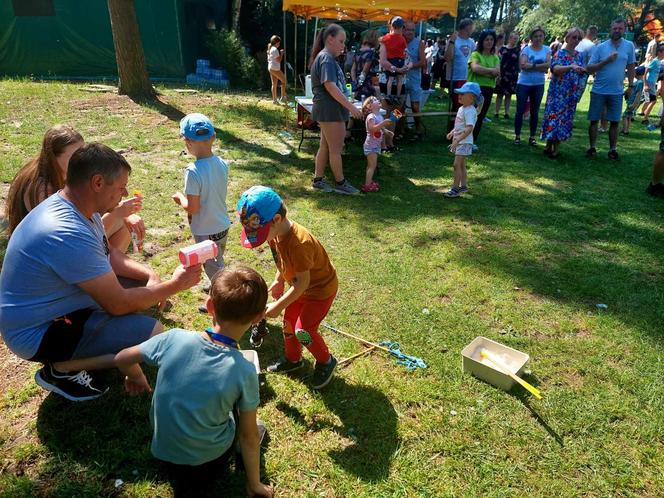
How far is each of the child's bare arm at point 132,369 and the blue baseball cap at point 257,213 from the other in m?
0.75

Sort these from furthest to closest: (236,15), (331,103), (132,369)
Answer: (236,15) → (331,103) → (132,369)

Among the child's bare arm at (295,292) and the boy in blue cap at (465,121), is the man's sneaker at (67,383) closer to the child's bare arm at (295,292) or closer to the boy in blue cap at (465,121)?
the child's bare arm at (295,292)

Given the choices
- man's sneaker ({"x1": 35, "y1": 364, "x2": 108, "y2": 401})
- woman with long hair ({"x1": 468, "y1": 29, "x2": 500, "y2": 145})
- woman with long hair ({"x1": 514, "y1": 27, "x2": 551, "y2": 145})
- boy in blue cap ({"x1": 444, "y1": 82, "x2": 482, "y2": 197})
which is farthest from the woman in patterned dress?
man's sneaker ({"x1": 35, "y1": 364, "x2": 108, "y2": 401})

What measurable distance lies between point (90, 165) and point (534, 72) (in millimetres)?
7715

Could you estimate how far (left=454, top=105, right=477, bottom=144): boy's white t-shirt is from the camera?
5457 millimetres

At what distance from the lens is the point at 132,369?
2.41 meters

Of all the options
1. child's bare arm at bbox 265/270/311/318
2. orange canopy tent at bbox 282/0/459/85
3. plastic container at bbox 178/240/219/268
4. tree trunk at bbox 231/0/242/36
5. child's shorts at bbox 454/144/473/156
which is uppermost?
tree trunk at bbox 231/0/242/36

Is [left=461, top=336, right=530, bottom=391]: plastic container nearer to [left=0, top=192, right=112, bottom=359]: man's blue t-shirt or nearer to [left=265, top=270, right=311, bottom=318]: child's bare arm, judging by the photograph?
[left=265, top=270, right=311, bottom=318]: child's bare arm

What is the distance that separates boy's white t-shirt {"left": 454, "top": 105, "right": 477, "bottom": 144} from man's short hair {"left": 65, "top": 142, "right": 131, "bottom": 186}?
4.29m

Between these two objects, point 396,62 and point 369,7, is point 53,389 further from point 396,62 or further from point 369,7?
point 396,62

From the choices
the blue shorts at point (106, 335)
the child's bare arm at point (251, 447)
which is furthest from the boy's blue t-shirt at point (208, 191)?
the child's bare arm at point (251, 447)

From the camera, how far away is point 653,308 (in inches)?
141

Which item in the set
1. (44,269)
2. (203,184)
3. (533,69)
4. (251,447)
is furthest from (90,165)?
(533,69)

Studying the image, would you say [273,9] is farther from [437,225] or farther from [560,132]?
[437,225]
